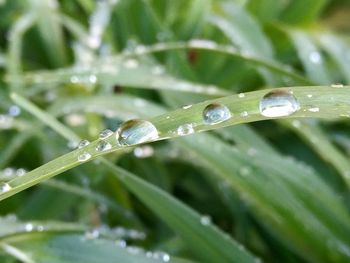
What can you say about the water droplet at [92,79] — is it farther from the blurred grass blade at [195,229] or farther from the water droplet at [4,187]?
the water droplet at [4,187]

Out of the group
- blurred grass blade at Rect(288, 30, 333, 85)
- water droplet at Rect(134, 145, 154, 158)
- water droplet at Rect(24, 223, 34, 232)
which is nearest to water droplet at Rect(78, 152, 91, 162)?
water droplet at Rect(24, 223, 34, 232)

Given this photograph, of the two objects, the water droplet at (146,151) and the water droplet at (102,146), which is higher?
the water droplet at (146,151)

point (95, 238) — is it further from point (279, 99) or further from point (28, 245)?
point (279, 99)

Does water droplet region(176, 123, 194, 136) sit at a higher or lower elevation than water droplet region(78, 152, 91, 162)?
higher

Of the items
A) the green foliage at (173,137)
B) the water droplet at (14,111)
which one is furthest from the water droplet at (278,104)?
the water droplet at (14,111)

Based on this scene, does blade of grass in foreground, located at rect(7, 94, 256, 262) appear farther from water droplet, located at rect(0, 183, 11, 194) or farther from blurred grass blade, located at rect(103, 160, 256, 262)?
water droplet, located at rect(0, 183, 11, 194)

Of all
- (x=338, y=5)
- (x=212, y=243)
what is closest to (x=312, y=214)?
(x=212, y=243)

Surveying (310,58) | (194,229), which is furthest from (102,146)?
(310,58)

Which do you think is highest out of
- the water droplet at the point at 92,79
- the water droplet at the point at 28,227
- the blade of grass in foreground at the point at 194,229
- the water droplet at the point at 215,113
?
the water droplet at the point at 92,79
